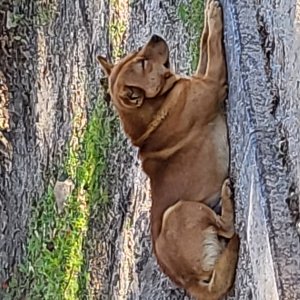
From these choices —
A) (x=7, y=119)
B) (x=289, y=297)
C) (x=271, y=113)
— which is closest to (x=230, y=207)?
(x=271, y=113)

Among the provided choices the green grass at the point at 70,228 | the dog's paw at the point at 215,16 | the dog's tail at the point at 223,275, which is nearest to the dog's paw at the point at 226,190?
the dog's tail at the point at 223,275

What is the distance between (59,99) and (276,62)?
336 cm

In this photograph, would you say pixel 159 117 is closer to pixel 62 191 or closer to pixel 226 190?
pixel 226 190

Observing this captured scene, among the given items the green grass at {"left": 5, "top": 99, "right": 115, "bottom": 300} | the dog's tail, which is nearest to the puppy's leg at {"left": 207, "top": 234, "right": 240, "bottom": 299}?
the dog's tail

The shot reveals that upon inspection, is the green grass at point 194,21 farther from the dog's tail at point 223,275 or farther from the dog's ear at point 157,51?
the dog's tail at point 223,275

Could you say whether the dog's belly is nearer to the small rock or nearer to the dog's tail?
the dog's tail

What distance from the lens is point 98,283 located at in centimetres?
556

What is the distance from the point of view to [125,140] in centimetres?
551

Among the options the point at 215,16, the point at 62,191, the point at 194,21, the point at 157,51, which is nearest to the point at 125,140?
the point at 62,191

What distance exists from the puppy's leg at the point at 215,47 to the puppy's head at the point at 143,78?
0.55 ft

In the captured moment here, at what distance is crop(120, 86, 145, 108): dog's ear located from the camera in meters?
3.62

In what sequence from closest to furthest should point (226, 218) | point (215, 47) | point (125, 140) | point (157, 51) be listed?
point (226, 218)
point (215, 47)
point (157, 51)
point (125, 140)

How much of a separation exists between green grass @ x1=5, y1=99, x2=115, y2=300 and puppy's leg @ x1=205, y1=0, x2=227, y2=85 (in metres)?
2.14

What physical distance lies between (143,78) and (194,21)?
1.22m
